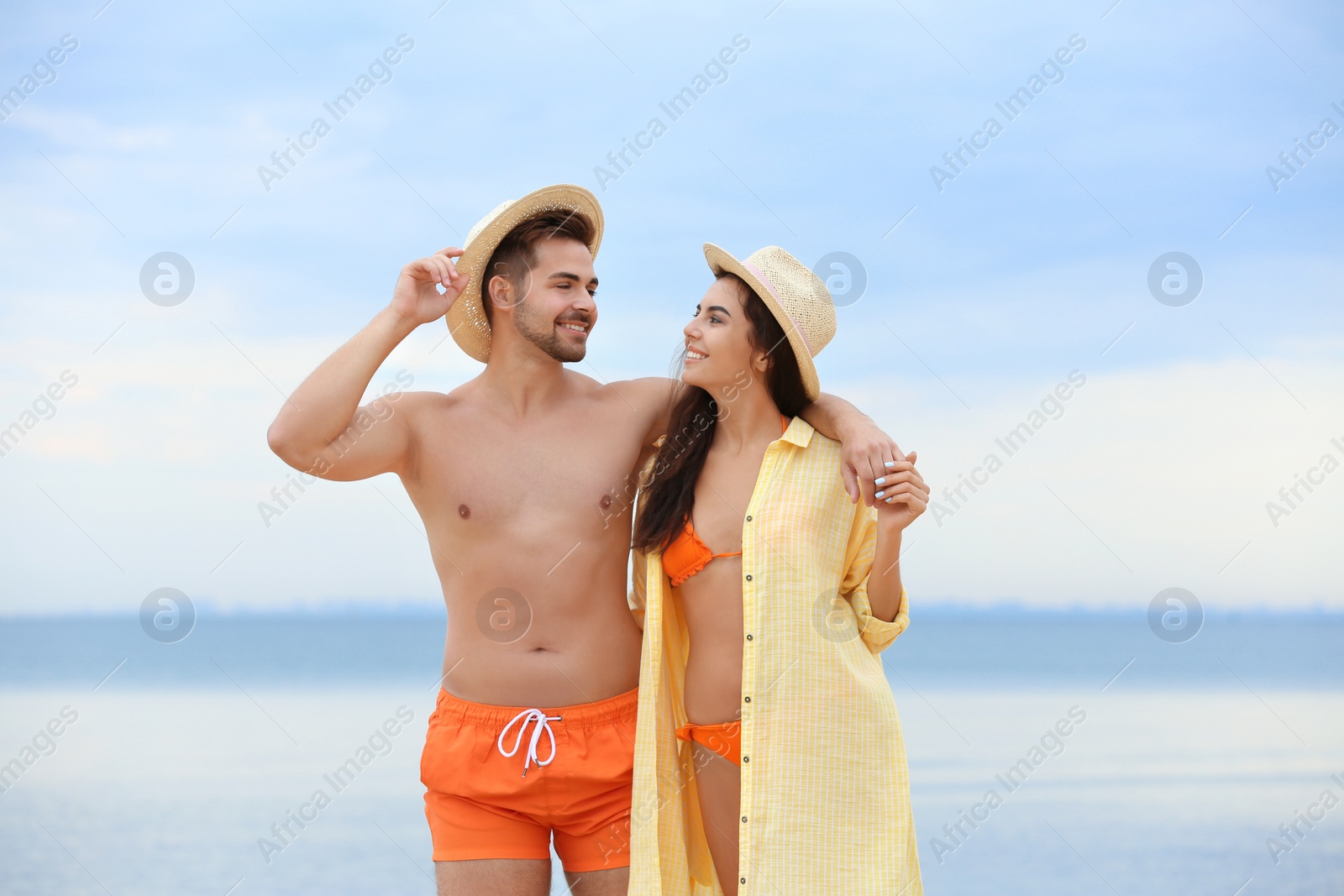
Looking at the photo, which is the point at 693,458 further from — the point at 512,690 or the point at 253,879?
the point at 253,879

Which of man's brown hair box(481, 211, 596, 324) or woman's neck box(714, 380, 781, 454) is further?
man's brown hair box(481, 211, 596, 324)

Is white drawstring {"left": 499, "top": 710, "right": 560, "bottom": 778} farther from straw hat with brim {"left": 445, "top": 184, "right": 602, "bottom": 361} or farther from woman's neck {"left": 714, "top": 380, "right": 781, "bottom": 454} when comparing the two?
straw hat with brim {"left": 445, "top": 184, "right": 602, "bottom": 361}

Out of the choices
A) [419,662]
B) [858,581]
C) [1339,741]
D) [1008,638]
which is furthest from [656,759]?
[1008,638]

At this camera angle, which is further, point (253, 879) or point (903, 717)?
point (903, 717)

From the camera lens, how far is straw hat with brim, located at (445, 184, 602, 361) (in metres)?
3.61

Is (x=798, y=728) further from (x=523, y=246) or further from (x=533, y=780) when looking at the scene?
(x=523, y=246)

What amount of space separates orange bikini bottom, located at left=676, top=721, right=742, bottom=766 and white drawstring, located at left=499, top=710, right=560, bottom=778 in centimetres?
40

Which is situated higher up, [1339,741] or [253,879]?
[1339,741]

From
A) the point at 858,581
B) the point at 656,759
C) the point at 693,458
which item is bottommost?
the point at 656,759

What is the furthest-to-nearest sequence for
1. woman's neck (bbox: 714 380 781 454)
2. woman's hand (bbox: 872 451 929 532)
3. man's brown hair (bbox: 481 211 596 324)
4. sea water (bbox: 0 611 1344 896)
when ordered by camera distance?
1. sea water (bbox: 0 611 1344 896)
2. man's brown hair (bbox: 481 211 596 324)
3. woman's neck (bbox: 714 380 781 454)
4. woman's hand (bbox: 872 451 929 532)

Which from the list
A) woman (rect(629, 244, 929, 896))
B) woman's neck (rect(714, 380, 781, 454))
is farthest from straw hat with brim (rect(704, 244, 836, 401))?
woman's neck (rect(714, 380, 781, 454))

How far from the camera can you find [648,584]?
3.30 m

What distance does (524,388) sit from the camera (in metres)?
3.64

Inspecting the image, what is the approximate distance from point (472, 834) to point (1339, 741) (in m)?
11.3
